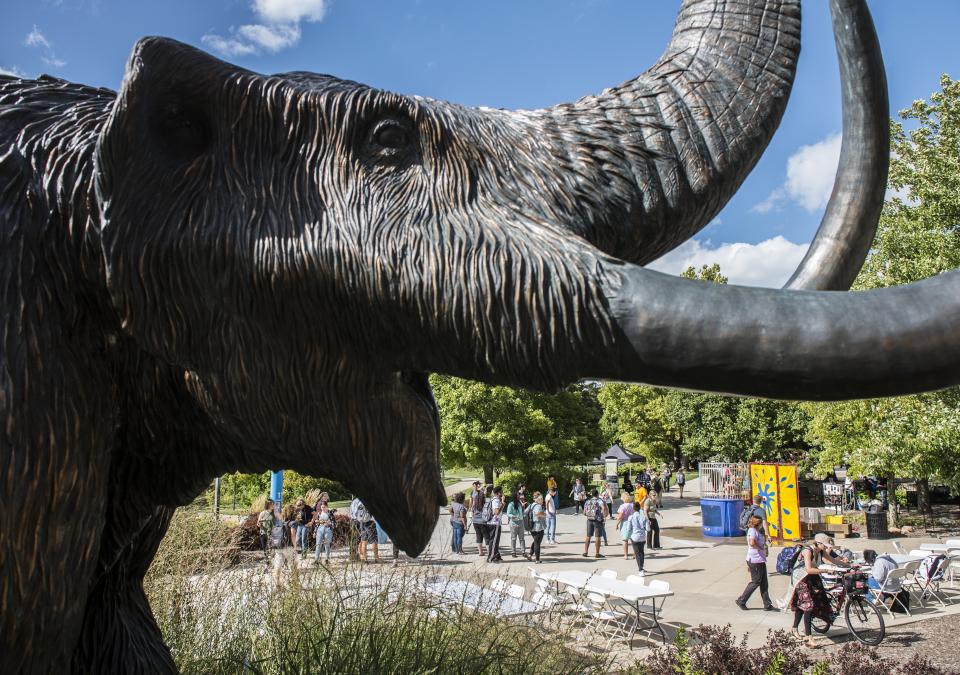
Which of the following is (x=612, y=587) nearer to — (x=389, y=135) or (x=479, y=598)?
(x=479, y=598)

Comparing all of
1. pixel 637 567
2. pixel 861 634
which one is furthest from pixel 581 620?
pixel 637 567

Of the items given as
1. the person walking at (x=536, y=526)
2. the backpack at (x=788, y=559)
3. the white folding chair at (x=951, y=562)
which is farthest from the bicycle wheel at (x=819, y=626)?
the person walking at (x=536, y=526)

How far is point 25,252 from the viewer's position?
133 cm

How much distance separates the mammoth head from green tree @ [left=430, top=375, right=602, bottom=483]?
2676 centimetres

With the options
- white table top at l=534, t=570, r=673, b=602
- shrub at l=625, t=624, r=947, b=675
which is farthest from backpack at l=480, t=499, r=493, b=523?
shrub at l=625, t=624, r=947, b=675

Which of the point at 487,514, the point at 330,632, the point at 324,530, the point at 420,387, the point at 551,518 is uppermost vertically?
the point at 420,387

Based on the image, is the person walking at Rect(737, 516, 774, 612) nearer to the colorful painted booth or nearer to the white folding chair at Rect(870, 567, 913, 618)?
the white folding chair at Rect(870, 567, 913, 618)

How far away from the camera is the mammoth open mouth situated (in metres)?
1.43

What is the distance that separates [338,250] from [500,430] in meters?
28.0

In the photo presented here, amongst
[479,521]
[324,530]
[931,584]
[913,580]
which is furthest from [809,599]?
[479,521]

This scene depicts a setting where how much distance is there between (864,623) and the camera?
425 inches

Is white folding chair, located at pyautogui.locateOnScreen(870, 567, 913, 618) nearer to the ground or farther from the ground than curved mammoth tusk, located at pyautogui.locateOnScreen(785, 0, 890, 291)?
nearer to the ground

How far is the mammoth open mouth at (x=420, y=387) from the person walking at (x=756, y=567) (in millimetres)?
11095

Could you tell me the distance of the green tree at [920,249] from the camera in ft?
51.8
